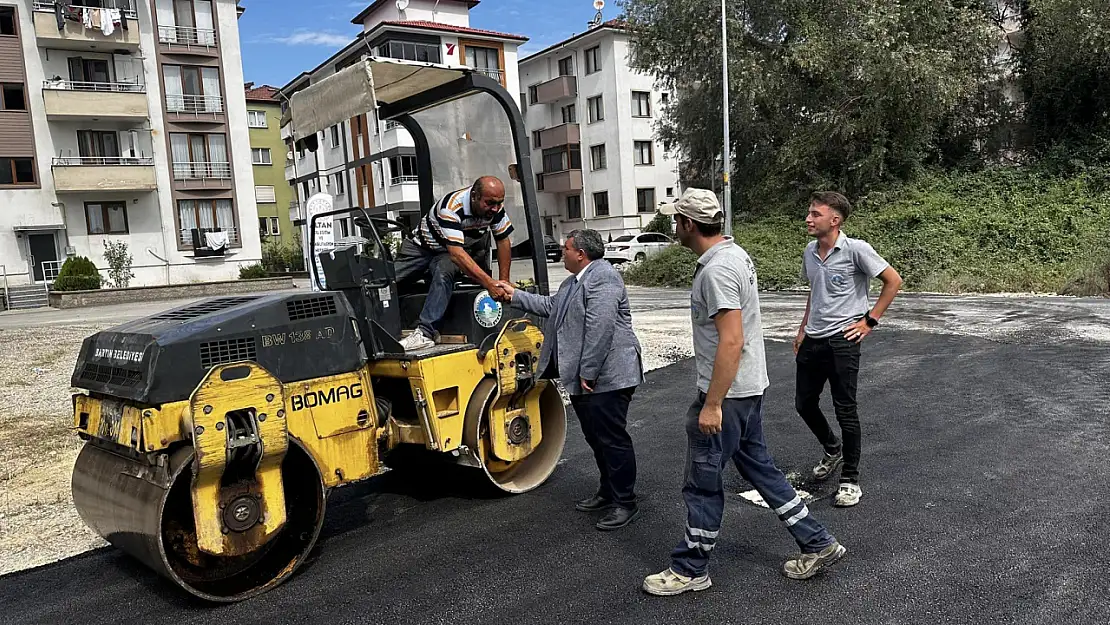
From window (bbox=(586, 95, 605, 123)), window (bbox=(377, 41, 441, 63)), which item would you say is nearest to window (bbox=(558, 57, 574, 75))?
window (bbox=(586, 95, 605, 123))

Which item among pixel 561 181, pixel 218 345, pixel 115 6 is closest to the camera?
pixel 218 345

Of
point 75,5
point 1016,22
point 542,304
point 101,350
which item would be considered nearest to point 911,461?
point 542,304

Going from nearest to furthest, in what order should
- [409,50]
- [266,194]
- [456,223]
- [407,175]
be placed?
[456,223], [407,175], [409,50], [266,194]

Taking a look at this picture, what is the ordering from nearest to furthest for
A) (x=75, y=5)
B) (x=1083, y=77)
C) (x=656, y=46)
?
1. (x=1083, y=77)
2. (x=656, y=46)
3. (x=75, y=5)

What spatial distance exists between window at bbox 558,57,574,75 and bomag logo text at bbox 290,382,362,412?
44322mm

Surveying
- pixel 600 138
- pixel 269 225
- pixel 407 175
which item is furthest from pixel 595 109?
pixel 407 175

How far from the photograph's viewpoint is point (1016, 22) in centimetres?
2564

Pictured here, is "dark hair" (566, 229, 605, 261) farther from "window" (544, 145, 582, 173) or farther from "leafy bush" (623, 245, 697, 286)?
"window" (544, 145, 582, 173)

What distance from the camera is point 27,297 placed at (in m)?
27.4

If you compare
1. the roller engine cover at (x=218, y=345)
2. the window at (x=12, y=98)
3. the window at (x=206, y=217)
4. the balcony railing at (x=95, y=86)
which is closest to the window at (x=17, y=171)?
the window at (x=12, y=98)

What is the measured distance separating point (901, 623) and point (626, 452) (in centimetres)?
172

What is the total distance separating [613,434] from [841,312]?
1475mm

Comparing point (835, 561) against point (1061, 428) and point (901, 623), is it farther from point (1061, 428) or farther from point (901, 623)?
point (1061, 428)

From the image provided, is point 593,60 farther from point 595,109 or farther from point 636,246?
point 636,246
